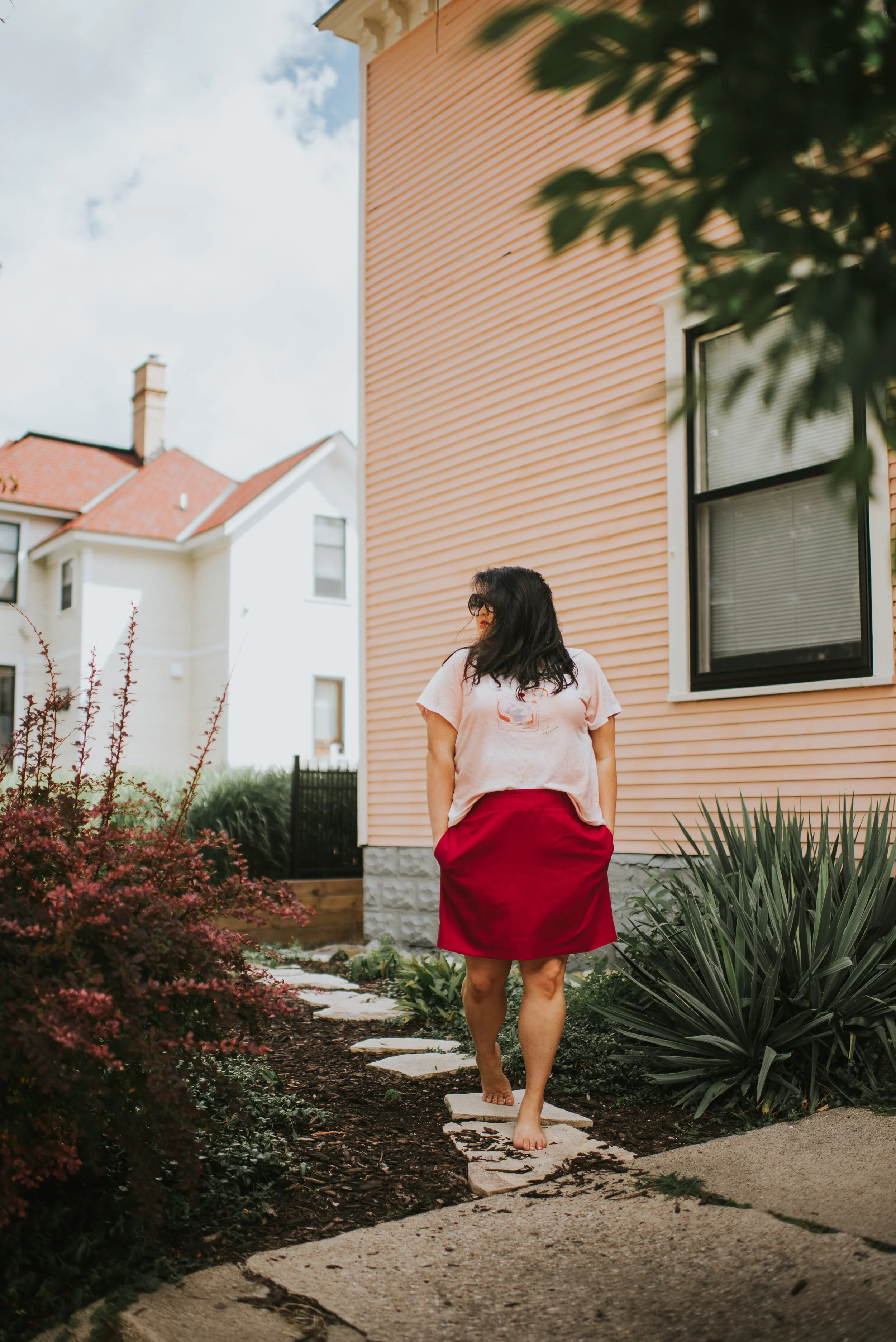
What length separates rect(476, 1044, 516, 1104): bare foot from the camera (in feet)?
12.3

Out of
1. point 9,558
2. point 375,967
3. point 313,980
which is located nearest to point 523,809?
point 313,980

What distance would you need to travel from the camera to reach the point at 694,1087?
149 inches

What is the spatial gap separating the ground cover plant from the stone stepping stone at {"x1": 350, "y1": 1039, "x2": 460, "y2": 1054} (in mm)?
1826

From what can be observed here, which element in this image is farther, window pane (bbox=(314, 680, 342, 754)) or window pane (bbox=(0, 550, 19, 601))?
window pane (bbox=(0, 550, 19, 601))

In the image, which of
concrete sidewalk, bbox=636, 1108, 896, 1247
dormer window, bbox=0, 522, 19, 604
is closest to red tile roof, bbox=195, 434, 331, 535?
dormer window, bbox=0, 522, 19, 604

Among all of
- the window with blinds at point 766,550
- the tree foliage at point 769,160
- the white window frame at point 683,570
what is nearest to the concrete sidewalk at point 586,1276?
the tree foliage at point 769,160

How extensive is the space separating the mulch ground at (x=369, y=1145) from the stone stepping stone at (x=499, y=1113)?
5 cm

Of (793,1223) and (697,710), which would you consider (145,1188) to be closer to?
(793,1223)

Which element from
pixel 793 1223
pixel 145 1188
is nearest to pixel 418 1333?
pixel 145 1188

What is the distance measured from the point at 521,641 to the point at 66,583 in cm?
2025

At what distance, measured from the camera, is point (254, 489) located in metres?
22.0

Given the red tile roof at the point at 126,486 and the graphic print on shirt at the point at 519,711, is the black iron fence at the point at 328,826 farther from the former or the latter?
the red tile roof at the point at 126,486

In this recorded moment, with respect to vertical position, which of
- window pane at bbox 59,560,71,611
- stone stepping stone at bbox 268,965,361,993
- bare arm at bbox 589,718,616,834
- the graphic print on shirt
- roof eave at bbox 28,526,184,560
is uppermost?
roof eave at bbox 28,526,184,560

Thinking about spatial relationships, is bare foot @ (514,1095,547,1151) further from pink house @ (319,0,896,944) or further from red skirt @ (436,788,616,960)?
pink house @ (319,0,896,944)
